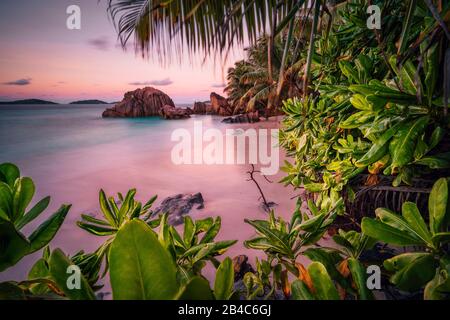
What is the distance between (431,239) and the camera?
51 centimetres

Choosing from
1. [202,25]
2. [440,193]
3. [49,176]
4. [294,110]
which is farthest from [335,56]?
[49,176]

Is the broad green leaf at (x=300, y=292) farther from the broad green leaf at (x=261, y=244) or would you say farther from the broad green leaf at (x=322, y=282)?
the broad green leaf at (x=261, y=244)

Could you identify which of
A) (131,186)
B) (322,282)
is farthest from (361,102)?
(131,186)

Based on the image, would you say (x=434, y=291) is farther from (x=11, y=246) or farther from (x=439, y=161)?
(x=11, y=246)

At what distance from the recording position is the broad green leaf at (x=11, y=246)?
0.37m

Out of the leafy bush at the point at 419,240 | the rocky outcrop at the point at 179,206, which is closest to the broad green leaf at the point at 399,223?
the leafy bush at the point at 419,240

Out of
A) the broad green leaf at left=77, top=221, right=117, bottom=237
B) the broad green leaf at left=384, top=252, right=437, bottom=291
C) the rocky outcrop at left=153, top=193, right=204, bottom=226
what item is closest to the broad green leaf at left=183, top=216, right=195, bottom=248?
the broad green leaf at left=77, top=221, right=117, bottom=237

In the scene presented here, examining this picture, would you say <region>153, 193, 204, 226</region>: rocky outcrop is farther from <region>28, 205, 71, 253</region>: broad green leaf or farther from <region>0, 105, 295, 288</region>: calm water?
<region>28, 205, 71, 253</region>: broad green leaf

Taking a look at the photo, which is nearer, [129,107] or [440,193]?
[440,193]

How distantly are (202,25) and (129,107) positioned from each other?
1969 centimetres

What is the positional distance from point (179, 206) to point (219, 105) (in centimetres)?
1956
